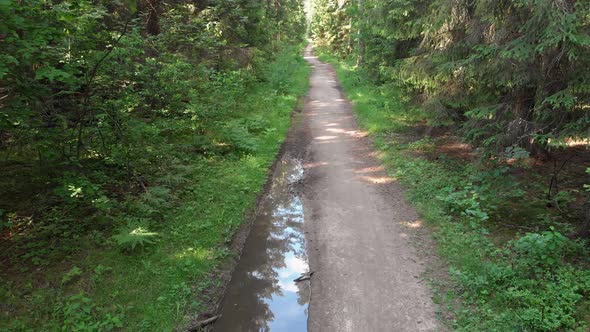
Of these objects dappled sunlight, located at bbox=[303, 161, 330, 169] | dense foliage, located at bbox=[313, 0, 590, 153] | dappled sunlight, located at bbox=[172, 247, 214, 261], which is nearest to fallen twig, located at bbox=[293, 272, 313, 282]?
dappled sunlight, located at bbox=[172, 247, 214, 261]

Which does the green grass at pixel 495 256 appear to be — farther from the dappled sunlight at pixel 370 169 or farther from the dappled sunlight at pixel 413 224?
the dappled sunlight at pixel 370 169

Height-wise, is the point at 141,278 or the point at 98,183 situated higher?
the point at 98,183

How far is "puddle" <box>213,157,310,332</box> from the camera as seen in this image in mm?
5797

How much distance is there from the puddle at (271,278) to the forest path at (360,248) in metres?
0.26

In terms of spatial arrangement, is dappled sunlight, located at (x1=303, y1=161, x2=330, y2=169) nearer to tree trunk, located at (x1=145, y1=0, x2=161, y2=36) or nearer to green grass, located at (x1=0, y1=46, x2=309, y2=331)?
green grass, located at (x1=0, y1=46, x2=309, y2=331)

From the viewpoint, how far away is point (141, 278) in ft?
20.5

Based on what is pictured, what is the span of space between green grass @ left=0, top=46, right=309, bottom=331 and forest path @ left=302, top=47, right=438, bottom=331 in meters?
1.90

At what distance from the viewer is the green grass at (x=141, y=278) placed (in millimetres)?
5359

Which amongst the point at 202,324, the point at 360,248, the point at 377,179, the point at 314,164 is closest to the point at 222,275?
the point at 202,324

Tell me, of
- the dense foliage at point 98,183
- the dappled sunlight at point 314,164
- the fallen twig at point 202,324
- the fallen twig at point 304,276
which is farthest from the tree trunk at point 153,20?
the fallen twig at point 202,324

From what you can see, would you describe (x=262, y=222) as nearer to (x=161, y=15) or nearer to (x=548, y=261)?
(x=548, y=261)

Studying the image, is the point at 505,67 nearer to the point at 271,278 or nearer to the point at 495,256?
the point at 495,256

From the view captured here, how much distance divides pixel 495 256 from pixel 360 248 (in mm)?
2459

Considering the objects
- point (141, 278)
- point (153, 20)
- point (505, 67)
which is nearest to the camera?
point (141, 278)
